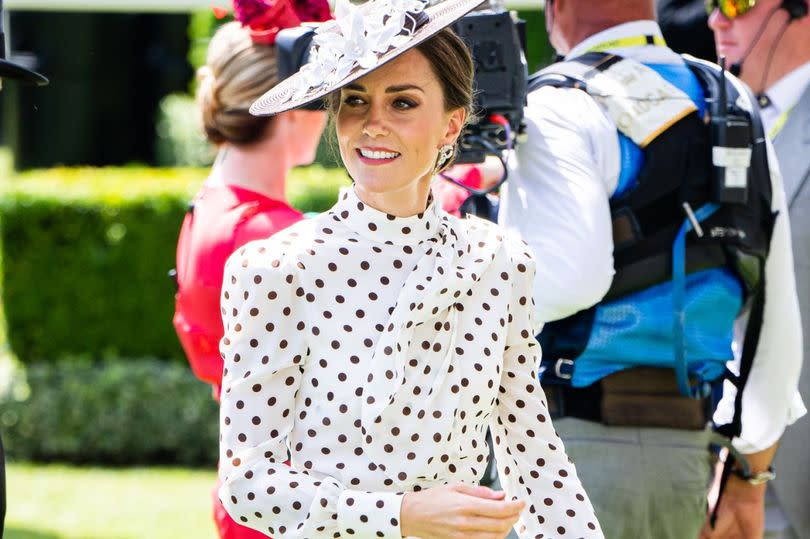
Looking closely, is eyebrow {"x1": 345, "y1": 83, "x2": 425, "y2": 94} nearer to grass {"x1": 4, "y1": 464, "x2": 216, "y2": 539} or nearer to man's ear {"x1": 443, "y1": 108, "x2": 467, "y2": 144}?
man's ear {"x1": 443, "y1": 108, "x2": 467, "y2": 144}

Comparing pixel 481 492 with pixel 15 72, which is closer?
pixel 481 492

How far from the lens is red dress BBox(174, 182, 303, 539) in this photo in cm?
312

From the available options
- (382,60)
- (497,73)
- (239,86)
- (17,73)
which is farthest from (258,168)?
(382,60)

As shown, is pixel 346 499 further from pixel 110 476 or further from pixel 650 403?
pixel 110 476

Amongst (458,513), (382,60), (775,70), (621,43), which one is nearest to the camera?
(458,513)

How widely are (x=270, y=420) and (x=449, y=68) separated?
651 millimetres

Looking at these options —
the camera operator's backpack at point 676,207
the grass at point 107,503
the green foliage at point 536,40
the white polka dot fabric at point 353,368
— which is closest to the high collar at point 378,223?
the white polka dot fabric at point 353,368

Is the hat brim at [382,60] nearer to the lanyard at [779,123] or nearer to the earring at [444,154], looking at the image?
the earring at [444,154]

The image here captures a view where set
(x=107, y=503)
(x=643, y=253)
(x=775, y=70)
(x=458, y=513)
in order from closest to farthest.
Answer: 1. (x=458, y=513)
2. (x=643, y=253)
3. (x=775, y=70)
4. (x=107, y=503)

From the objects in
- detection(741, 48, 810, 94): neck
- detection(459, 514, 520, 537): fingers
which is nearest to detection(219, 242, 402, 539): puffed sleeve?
detection(459, 514, 520, 537): fingers

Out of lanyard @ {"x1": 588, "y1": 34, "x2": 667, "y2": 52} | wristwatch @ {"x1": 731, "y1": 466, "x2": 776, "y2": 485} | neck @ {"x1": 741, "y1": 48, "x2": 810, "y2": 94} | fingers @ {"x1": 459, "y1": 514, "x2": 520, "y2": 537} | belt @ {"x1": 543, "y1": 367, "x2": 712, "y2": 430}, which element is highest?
lanyard @ {"x1": 588, "y1": 34, "x2": 667, "y2": 52}

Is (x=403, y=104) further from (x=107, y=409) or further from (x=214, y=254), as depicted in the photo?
(x=107, y=409)

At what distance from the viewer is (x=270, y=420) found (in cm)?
205

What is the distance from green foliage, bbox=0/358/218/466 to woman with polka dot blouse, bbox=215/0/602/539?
541cm
